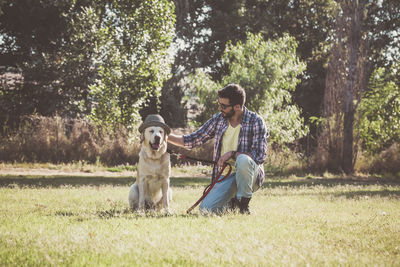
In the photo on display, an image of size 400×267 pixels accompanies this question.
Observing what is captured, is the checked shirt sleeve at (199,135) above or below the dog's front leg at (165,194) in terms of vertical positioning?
above

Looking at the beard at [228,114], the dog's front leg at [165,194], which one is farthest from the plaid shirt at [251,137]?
the dog's front leg at [165,194]

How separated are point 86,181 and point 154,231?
22.0 ft

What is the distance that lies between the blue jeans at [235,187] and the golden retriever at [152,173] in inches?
25.7

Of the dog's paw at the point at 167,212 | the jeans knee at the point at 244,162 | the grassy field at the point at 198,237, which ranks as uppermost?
the jeans knee at the point at 244,162

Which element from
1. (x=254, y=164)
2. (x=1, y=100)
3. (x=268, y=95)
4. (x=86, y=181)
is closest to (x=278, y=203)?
(x=254, y=164)

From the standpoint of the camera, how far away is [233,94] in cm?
506

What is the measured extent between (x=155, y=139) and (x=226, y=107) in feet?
3.32

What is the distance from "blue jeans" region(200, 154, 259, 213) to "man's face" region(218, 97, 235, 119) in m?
0.62

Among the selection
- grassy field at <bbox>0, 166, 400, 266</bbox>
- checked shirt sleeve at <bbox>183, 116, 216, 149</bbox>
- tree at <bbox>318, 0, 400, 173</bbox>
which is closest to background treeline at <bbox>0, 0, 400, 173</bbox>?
tree at <bbox>318, 0, 400, 173</bbox>

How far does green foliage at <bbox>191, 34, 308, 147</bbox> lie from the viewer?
16562 millimetres

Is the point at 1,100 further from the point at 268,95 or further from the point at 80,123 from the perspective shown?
the point at 268,95

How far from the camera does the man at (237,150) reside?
4.89 m

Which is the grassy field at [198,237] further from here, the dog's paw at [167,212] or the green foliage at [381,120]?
the green foliage at [381,120]

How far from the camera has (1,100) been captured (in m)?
15.1
